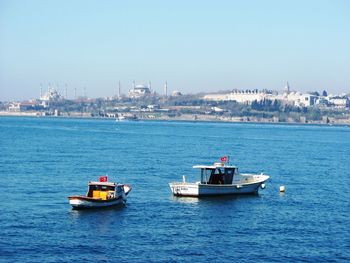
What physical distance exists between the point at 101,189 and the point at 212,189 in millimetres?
10411

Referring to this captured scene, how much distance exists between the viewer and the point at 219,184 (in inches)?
2328

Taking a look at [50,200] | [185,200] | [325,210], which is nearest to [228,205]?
[185,200]

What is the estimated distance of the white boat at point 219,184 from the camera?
5684 centimetres

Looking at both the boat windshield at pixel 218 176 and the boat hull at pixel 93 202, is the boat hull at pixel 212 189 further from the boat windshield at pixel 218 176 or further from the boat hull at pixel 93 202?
the boat hull at pixel 93 202

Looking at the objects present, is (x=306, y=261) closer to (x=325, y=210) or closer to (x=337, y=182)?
(x=325, y=210)

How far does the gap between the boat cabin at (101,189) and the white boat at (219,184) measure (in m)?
6.94

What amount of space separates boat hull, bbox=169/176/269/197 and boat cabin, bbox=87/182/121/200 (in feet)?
22.1

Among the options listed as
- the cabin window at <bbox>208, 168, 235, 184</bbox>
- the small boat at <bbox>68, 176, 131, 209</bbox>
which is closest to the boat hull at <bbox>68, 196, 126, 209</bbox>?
the small boat at <bbox>68, 176, 131, 209</bbox>

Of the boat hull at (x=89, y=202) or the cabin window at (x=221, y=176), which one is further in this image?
the cabin window at (x=221, y=176)

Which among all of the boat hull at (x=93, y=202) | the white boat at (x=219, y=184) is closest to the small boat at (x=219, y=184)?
the white boat at (x=219, y=184)

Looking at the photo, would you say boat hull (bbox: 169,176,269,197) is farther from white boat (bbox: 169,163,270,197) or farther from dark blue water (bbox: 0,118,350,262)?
dark blue water (bbox: 0,118,350,262)

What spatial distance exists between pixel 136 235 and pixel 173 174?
31969mm

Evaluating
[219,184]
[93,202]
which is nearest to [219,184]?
[219,184]

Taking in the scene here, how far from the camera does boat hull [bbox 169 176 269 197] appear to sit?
56.6m
